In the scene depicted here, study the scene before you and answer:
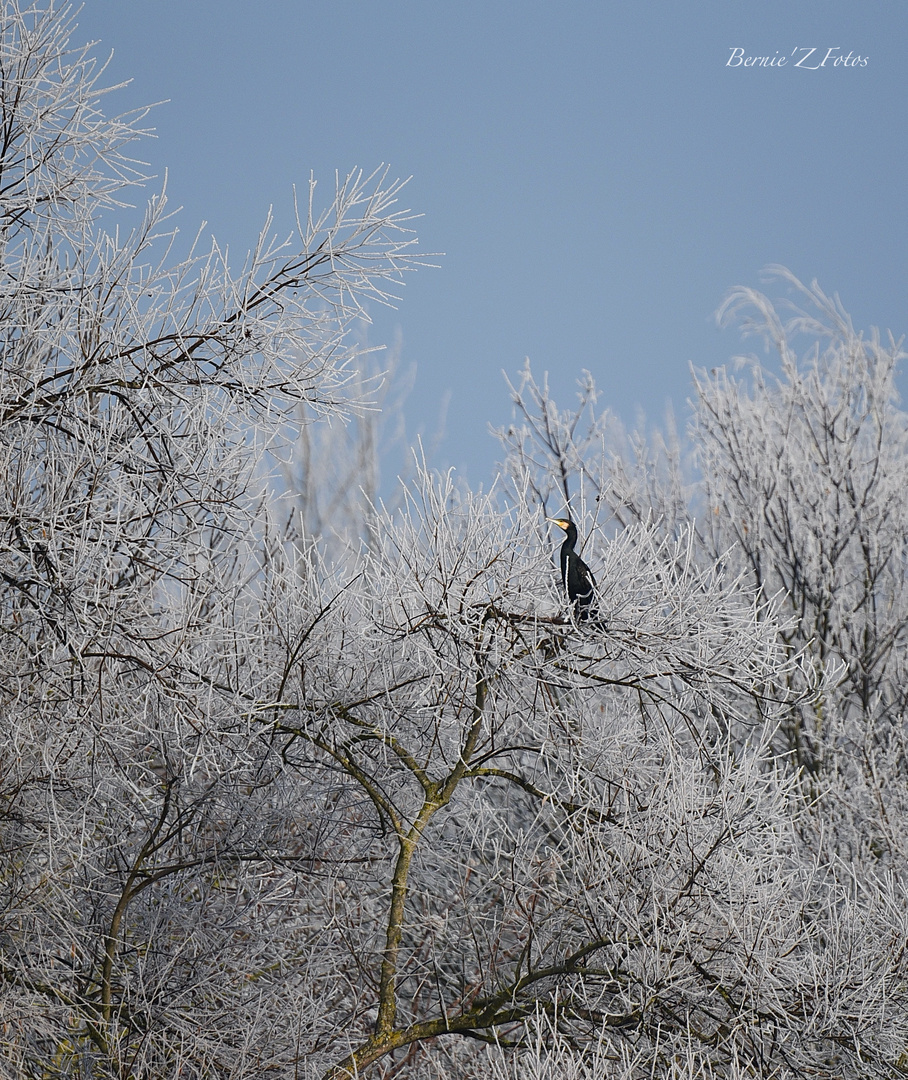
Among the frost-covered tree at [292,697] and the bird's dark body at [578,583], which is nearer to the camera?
the bird's dark body at [578,583]

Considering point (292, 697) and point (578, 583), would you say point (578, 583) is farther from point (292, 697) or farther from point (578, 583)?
point (292, 697)

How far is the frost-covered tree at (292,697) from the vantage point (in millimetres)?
3135

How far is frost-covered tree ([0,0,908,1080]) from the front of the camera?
3135 mm

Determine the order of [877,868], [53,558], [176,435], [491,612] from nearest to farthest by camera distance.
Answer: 1. [53,558]
2. [491,612]
3. [176,435]
4. [877,868]

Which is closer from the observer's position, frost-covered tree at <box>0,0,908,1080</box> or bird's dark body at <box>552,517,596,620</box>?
bird's dark body at <box>552,517,596,620</box>

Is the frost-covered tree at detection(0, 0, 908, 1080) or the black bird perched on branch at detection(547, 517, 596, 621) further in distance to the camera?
the frost-covered tree at detection(0, 0, 908, 1080)

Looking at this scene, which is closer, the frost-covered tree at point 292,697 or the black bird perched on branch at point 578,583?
the black bird perched on branch at point 578,583

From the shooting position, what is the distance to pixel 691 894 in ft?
10.7

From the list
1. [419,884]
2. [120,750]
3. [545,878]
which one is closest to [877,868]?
[545,878]

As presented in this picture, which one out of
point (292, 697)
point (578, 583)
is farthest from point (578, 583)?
point (292, 697)

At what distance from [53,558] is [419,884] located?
11.4 feet

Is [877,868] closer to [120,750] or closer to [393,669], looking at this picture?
[393,669]

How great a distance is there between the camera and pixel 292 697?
3.55 metres

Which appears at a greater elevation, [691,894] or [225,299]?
[225,299]
